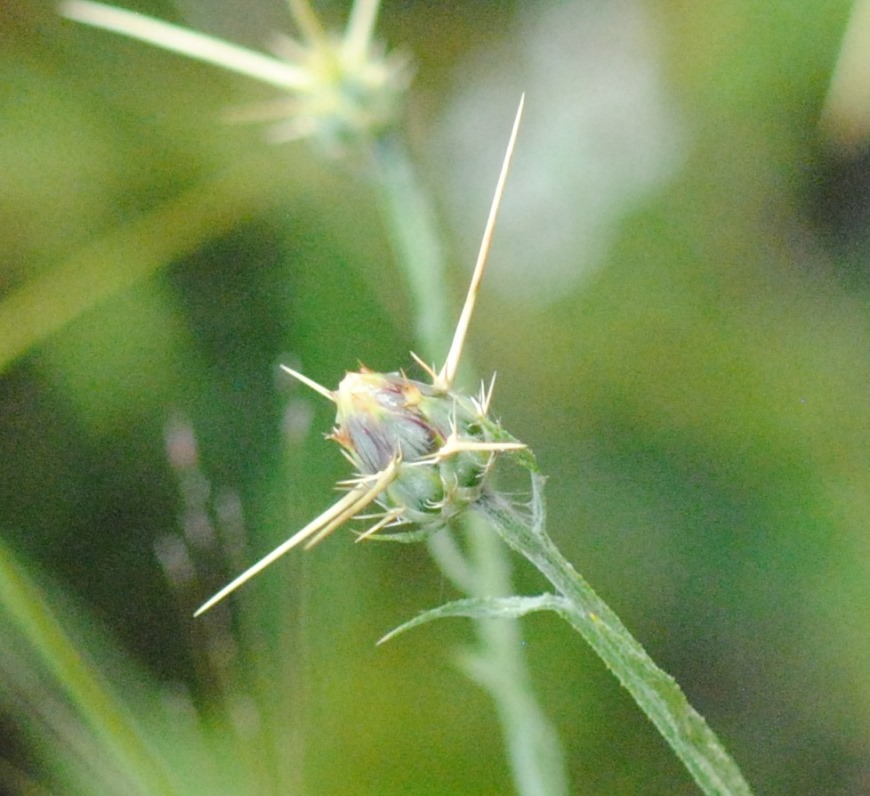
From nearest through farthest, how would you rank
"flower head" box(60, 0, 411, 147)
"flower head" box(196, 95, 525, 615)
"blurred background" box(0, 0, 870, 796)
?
"flower head" box(196, 95, 525, 615)
"flower head" box(60, 0, 411, 147)
"blurred background" box(0, 0, 870, 796)

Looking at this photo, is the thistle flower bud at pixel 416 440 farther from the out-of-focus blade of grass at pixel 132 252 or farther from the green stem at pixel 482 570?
the out-of-focus blade of grass at pixel 132 252

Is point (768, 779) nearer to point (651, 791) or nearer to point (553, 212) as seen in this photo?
point (651, 791)

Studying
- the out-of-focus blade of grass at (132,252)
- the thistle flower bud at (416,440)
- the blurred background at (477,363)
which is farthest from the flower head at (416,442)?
the out-of-focus blade of grass at (132,252)

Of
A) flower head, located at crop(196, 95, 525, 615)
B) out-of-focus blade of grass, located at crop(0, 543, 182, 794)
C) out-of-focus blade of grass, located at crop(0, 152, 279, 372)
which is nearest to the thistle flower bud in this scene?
flower head, located at crop(196, 95, 525, 615)

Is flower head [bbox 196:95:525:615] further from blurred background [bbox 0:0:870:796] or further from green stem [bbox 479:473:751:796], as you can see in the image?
blurred background [bbox 0:0:870:796]

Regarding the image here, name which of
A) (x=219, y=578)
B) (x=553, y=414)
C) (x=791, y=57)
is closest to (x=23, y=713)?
(x=219, y=578)
